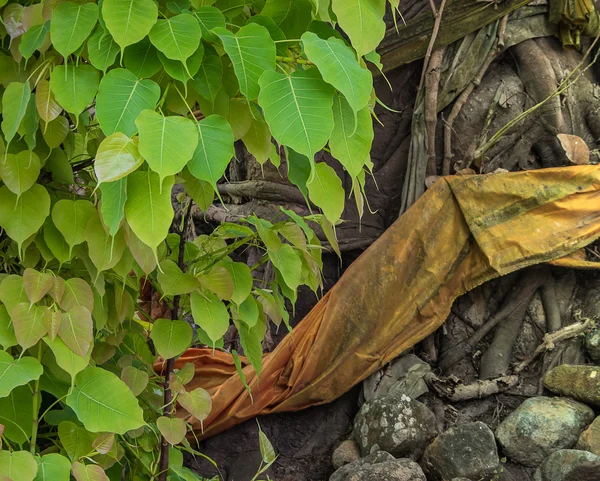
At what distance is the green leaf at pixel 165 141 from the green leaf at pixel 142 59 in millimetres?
135

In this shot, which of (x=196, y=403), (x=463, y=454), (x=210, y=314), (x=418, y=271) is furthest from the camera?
(x=418, y=271)

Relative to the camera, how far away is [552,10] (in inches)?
163

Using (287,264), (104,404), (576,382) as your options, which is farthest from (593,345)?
(104,404)

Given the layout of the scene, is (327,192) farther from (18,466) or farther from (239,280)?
(18,466)

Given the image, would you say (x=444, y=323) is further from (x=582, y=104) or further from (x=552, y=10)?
(x=552, y=10)

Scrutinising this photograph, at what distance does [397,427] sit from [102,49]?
2.68 m

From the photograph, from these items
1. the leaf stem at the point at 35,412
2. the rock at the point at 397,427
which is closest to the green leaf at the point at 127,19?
the leaf stem at the point at 35,412

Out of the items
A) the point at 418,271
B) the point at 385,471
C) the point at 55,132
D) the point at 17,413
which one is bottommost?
the point at 385,471

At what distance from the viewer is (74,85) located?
4.46 feet

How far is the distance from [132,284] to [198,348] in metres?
2.67

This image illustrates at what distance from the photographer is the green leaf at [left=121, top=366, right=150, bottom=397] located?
1753 mm

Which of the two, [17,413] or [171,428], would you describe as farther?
[171,428]

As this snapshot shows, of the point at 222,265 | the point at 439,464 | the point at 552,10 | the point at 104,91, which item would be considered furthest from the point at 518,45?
the point at 104,91

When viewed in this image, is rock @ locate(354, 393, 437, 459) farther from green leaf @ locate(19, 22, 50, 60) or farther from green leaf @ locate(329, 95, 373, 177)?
green leaf @ locate(19, 22, 50, 60)
